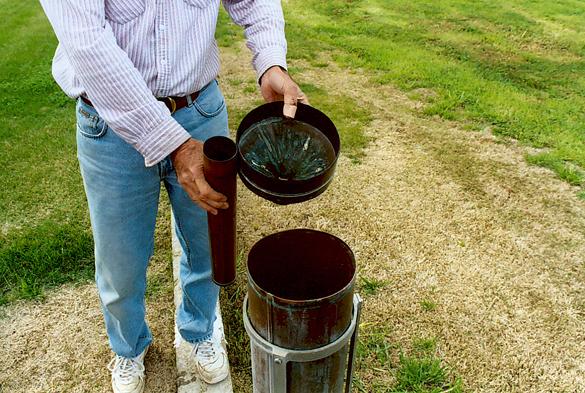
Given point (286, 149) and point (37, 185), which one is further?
point (37, 185)

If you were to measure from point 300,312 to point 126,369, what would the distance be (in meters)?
1.22

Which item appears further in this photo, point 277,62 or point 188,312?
point 188,312

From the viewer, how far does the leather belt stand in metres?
1.84

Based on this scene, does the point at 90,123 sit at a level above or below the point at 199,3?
below

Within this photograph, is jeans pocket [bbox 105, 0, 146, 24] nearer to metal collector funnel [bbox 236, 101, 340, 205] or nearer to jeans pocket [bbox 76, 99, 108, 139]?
jeans pocket [bbox 76, 99, 108, 139]

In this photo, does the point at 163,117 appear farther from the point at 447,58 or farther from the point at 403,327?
the point at 447,58

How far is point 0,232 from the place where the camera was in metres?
3.60

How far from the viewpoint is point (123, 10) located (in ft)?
5.57

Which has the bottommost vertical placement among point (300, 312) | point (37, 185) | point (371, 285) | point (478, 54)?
point (478, 54)

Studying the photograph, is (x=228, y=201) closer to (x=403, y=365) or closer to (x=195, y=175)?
(x=195, y=175)

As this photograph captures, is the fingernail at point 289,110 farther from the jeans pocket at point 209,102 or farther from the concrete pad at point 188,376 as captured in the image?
the concrete pad at point 188,376

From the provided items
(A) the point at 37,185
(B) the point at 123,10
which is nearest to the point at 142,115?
(B) the point at 123,10

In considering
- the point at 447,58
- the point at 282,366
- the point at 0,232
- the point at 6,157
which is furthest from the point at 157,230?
the point at 447,58

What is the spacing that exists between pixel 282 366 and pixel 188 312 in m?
0.88
